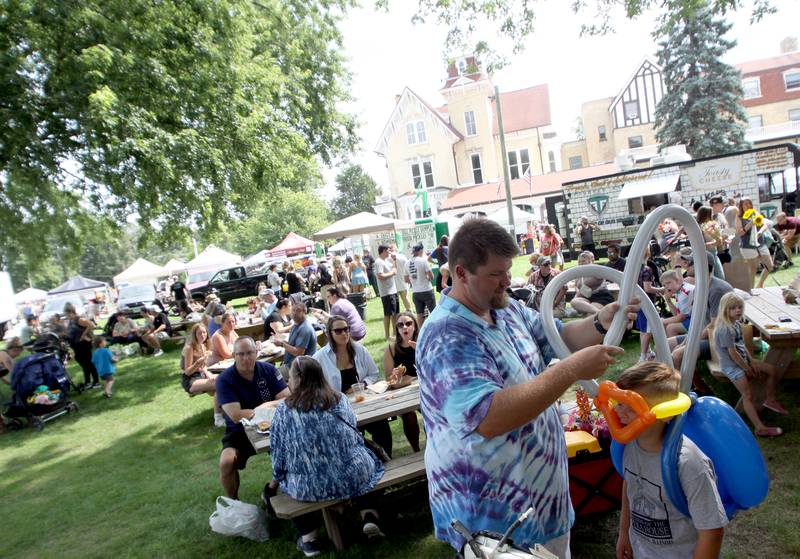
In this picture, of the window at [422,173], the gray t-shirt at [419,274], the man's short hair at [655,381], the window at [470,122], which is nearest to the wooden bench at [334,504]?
the man's short hair at [655,381]

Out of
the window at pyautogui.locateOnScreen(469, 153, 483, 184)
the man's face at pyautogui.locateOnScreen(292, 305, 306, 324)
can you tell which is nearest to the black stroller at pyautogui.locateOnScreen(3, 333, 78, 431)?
the man's face at pyautogui.locateOnScreen(292, 305, 306, 324)

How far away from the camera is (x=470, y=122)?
40688 millimetres

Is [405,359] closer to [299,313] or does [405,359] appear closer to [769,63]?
[299,313]

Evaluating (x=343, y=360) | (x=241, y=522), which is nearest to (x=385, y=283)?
(x=343, y=360)

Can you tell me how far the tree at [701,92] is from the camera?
92.7 ft

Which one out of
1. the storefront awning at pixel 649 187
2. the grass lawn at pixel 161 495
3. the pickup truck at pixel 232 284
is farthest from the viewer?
the pickup truck at pixel 232 284

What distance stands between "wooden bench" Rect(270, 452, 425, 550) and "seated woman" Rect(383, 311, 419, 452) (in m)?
1.08

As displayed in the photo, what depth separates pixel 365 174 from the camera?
67.9 m

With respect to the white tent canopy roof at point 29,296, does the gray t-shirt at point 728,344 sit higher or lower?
lower

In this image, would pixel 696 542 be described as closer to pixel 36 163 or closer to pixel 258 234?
pixel 36 163

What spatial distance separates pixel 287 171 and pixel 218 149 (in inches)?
71.7

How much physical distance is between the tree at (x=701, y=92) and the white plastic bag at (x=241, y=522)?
31.8 meters

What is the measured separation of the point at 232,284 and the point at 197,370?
1873 cm

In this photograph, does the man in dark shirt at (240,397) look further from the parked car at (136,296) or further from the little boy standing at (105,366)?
the parked car at (136,296)
